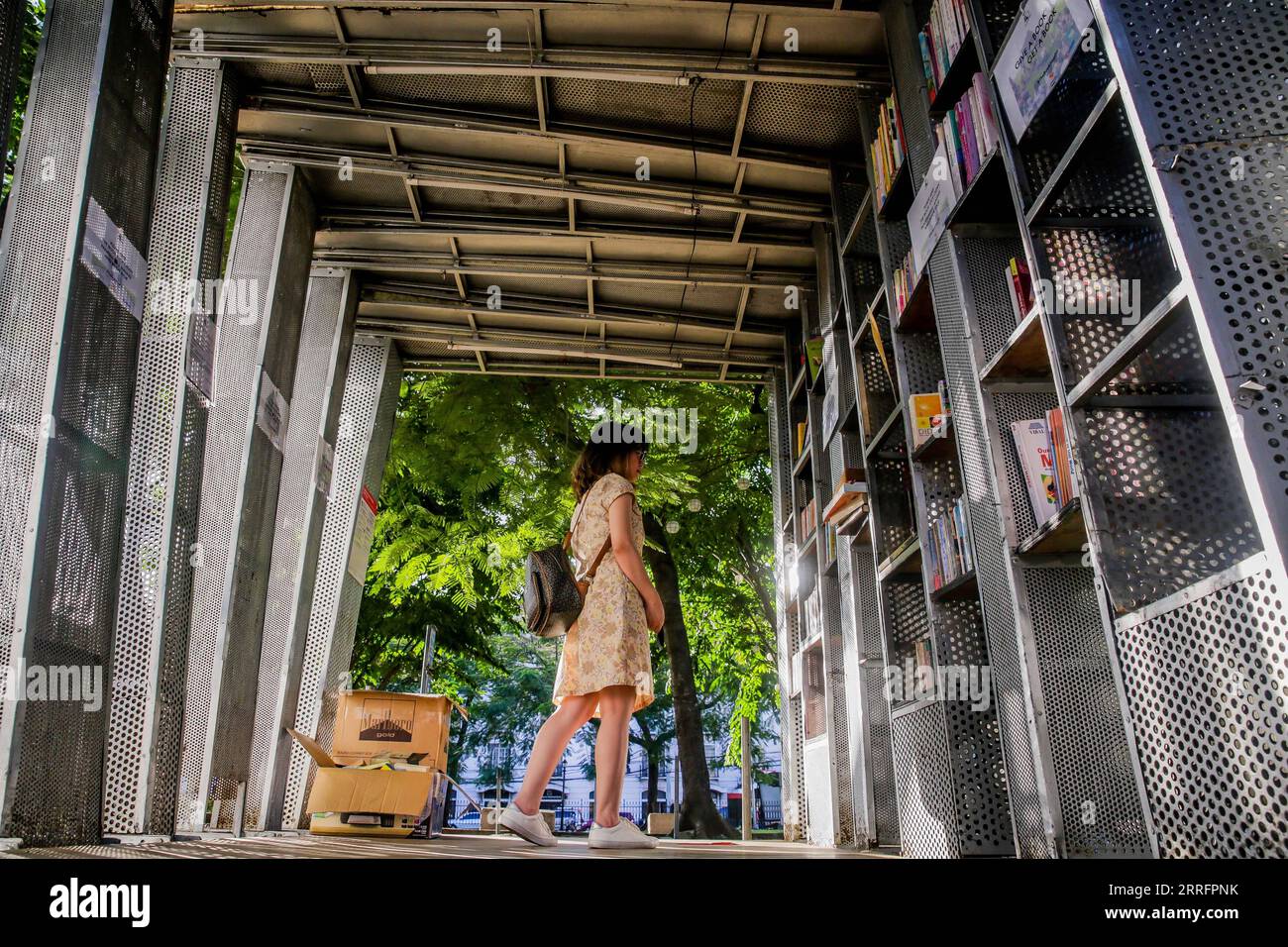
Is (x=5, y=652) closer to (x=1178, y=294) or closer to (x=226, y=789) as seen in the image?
(x=226, y=789)

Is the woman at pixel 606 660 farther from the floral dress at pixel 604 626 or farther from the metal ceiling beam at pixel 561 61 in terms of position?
the metal ceiling beam at pixel 561 61

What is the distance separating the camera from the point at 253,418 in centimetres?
648

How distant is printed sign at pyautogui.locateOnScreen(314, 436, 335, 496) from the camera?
8.13 m

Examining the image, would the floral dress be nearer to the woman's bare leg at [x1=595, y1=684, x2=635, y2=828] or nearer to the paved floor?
the woman's bare leg at [x1=595, y1=684, x2=635, y2=828]

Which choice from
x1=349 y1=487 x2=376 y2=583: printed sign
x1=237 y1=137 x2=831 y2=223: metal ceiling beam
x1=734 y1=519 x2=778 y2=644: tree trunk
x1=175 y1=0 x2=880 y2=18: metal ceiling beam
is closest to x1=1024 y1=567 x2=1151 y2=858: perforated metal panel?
x1=175 y1=0 x2=880 y2=18: metal ceiling beam

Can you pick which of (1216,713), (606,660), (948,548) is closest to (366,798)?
(606,660)

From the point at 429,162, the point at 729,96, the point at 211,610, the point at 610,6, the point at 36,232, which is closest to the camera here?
the point at 36,232

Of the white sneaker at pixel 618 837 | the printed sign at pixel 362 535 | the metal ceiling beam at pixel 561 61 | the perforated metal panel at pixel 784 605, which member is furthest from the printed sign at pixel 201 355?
the perforated metal panel at pixel 784 605

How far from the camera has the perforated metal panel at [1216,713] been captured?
2.13 meters

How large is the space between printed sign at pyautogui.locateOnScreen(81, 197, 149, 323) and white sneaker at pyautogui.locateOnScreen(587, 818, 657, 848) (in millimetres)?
3394

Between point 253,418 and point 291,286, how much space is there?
1.30m

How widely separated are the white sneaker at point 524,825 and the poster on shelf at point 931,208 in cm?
348

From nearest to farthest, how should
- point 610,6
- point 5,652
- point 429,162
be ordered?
point 5,652 < point 610,6 < point 429,162
